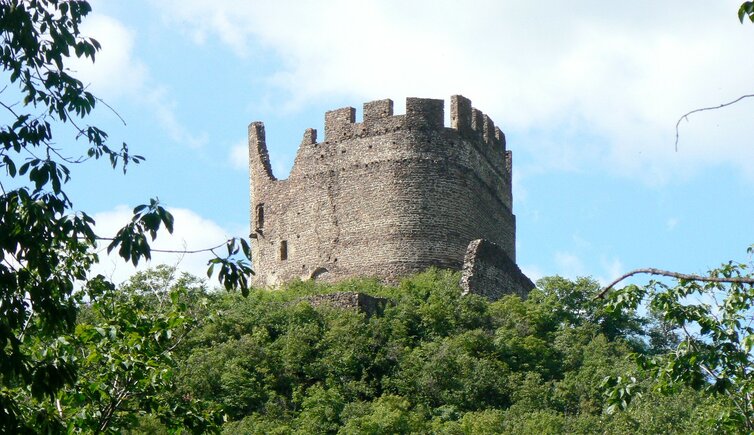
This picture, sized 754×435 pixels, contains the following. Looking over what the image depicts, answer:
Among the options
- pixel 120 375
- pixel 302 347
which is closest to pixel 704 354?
pixel 120 375

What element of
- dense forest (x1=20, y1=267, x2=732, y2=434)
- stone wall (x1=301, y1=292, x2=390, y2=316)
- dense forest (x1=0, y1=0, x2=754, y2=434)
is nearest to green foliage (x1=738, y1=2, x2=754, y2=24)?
dense forest (x1=0, y1=0, x2=754, y2=434)

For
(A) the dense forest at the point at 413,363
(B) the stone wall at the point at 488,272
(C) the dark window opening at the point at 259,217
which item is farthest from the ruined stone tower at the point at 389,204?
(A) the dense forest at the point at 413,363

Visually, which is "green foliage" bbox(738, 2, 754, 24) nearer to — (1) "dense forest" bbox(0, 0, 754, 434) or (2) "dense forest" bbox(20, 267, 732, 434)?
(1) "dense forest" bbox(0, 0, 754, 434)

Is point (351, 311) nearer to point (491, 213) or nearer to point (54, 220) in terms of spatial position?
point (491, 213)

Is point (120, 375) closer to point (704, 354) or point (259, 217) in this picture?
point (704, 354)

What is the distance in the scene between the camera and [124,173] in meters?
13.7

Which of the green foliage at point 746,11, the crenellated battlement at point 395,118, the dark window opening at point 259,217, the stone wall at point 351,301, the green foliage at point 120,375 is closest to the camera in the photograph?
the green foliage at point 746,11

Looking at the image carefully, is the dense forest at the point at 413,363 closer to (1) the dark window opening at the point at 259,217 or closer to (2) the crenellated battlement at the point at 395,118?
(1) the dark window opening at the point at 259,217

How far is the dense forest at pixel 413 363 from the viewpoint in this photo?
1068 inches

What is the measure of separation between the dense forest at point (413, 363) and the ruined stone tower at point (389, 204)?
970mm

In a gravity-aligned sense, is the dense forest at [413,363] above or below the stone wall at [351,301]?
below

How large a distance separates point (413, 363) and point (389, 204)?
6960 mm

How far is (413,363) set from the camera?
29.9 meters

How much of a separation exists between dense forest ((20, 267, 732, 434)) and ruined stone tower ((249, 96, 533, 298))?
0.97 metres
